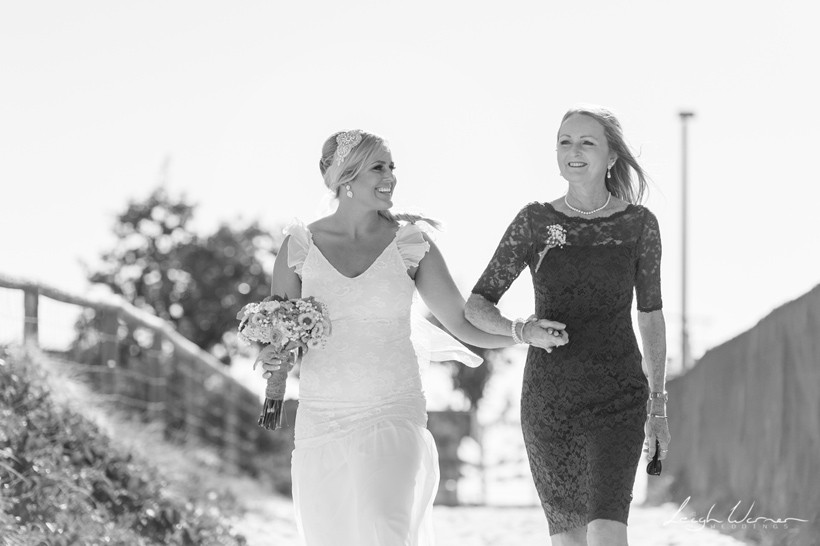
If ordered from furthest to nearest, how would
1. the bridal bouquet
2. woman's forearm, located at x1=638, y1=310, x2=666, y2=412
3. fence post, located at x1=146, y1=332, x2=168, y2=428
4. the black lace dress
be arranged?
fence post, located at x1=146, y1=332, x2=168, y2=428 < the bridal bouquet < woman's forearm, located at x1=638, y1=310, x2=666, y2=412 < the black lace dress

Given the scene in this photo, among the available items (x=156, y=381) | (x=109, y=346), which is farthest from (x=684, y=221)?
(x=109, y=346)

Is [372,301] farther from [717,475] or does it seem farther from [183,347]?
[183,347]

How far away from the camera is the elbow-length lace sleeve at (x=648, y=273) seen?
5844 millimetres

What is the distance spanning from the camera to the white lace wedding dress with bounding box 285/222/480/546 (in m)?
6.06

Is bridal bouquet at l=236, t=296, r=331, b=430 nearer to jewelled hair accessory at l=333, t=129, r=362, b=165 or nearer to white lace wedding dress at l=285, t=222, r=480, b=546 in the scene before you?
white lace wedding dress at l=285, t=222, r=480, b=546

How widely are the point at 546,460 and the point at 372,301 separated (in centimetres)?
130

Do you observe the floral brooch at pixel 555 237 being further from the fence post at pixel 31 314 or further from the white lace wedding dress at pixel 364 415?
the fence post at pixel 31 314

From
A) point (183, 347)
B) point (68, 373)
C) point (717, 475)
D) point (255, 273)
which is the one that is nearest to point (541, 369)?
point (68, 373)

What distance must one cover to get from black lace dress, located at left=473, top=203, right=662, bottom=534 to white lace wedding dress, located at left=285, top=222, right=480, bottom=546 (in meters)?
0.63

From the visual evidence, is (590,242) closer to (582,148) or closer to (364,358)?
(582,148)

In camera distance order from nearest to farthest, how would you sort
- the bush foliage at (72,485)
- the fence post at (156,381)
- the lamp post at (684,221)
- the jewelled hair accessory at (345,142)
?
1. the jewelled hair accessory at (345,142)
2. the bush foliage at (72,485)
3. the fence post at (156,381)
4. the lamp post at (684,221)

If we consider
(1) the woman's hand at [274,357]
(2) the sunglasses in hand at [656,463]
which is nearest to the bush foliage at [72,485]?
(1) the woman's hand at [274,357]

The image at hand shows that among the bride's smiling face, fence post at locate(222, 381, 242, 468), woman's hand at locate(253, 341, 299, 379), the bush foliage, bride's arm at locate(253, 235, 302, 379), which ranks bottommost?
fence post at locate(222, 381, 242, 468)

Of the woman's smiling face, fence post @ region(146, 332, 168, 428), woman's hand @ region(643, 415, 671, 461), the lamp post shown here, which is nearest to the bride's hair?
the woman's smiling face
